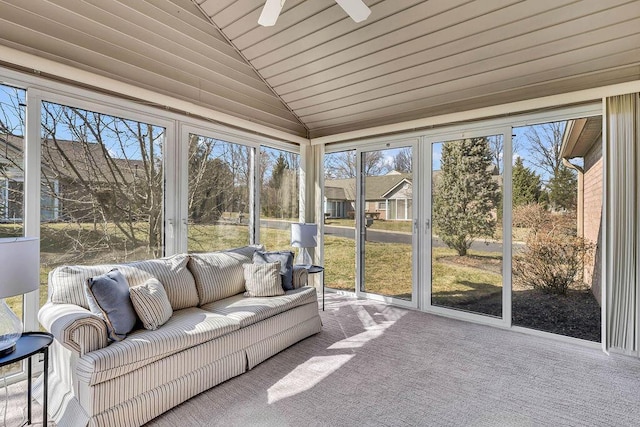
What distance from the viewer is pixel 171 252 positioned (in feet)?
11.6

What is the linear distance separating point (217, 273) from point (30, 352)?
1.51 m

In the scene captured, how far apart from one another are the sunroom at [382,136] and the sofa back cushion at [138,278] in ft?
1.74

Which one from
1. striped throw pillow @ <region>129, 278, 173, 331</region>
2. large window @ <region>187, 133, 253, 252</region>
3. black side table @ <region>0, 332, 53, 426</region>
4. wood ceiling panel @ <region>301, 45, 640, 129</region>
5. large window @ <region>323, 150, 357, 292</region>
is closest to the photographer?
black side table @ <region>0, 332, 53, 426</region>

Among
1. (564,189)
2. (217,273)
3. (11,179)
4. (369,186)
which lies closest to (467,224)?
(564,189)

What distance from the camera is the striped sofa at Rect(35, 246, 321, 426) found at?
6.23ft

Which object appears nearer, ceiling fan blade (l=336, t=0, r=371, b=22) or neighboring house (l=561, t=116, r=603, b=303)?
ceiling fan blade (l=336, t=0, r=371, b=22)

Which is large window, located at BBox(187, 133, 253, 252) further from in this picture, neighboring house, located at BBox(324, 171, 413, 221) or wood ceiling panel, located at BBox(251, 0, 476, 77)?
neighboring house, located at BBox(324, 171, 413, 221)

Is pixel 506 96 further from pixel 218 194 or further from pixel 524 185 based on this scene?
pixel 218 194

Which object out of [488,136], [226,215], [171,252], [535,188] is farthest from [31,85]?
[535,188]

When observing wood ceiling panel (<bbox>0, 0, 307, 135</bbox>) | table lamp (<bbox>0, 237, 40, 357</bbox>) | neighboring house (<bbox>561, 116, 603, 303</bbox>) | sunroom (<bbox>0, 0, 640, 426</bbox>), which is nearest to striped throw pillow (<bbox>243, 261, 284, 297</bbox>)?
sunroom (<bbox>0, 0, 640, 426</bbox>)

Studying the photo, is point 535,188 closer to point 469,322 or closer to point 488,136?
point 488,136

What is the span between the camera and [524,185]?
11.8 feet

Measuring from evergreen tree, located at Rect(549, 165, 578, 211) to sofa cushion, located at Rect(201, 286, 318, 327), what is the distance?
2725mm

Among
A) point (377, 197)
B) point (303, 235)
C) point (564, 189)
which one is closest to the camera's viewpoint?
point (564, 189)
